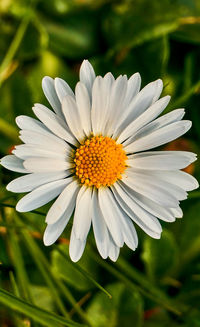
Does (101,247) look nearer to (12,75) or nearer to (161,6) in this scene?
(12,75)

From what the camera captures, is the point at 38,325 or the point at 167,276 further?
the point at 167,276

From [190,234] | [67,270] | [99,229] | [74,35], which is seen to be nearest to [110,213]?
[99,229]

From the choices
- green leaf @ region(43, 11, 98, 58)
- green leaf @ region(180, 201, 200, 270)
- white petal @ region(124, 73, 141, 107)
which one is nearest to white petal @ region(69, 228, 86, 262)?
white petal @ region(124, 73, 141, 107)

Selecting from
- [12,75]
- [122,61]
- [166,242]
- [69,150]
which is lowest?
[166,242]

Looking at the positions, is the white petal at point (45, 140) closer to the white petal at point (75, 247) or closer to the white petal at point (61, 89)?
the white petal at point (61, 89)

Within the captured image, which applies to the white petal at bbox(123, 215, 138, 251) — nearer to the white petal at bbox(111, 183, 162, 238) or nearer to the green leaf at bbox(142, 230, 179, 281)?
the white petal at bbox(111, 183, 162, 238)

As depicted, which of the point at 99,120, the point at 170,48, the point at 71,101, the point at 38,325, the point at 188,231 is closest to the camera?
the point at 71,101

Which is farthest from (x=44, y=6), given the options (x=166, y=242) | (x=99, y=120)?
(x=166, y=242)
